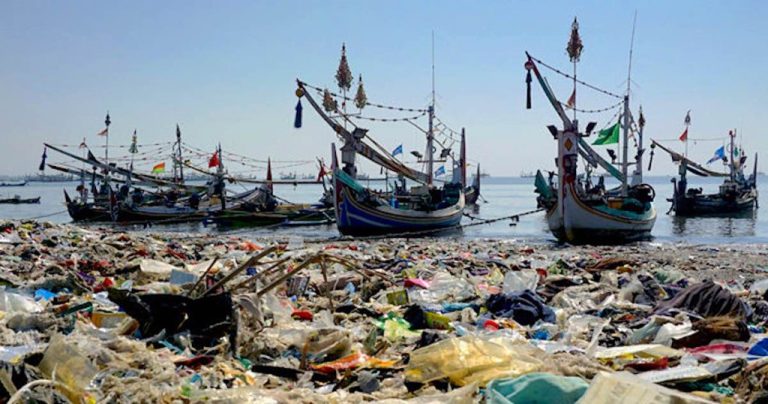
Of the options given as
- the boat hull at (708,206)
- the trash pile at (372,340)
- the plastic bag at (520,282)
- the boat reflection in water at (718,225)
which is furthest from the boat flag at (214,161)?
the plastic bag at (520,282)

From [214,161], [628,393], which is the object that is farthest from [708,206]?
[628,393]

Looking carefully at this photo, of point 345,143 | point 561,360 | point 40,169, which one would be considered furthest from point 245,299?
Answer: point 40,169

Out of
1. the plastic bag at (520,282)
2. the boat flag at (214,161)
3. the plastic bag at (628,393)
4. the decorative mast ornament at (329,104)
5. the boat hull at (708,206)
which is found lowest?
the boat hull at (708,206)

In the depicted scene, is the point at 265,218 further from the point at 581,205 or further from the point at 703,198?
the point at 703,198

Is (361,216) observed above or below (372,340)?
below

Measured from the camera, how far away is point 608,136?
21469 mm

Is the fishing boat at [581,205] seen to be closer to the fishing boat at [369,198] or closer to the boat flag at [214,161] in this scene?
the fishing boat at [369,198]

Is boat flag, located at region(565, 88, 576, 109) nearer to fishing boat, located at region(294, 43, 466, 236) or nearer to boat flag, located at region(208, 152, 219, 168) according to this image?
fishing boat, located at region(294, 43, 466, 236)

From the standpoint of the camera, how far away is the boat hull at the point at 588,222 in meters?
18.4

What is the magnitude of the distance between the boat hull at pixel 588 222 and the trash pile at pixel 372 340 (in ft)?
38.1

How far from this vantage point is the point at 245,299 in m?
4.43

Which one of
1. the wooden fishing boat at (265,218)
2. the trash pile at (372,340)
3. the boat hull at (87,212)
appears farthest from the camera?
the boat hull at (87,212)

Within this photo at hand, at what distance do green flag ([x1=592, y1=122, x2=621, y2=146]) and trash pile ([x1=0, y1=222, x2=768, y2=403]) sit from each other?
15.3 m

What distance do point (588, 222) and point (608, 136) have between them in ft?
14.6
